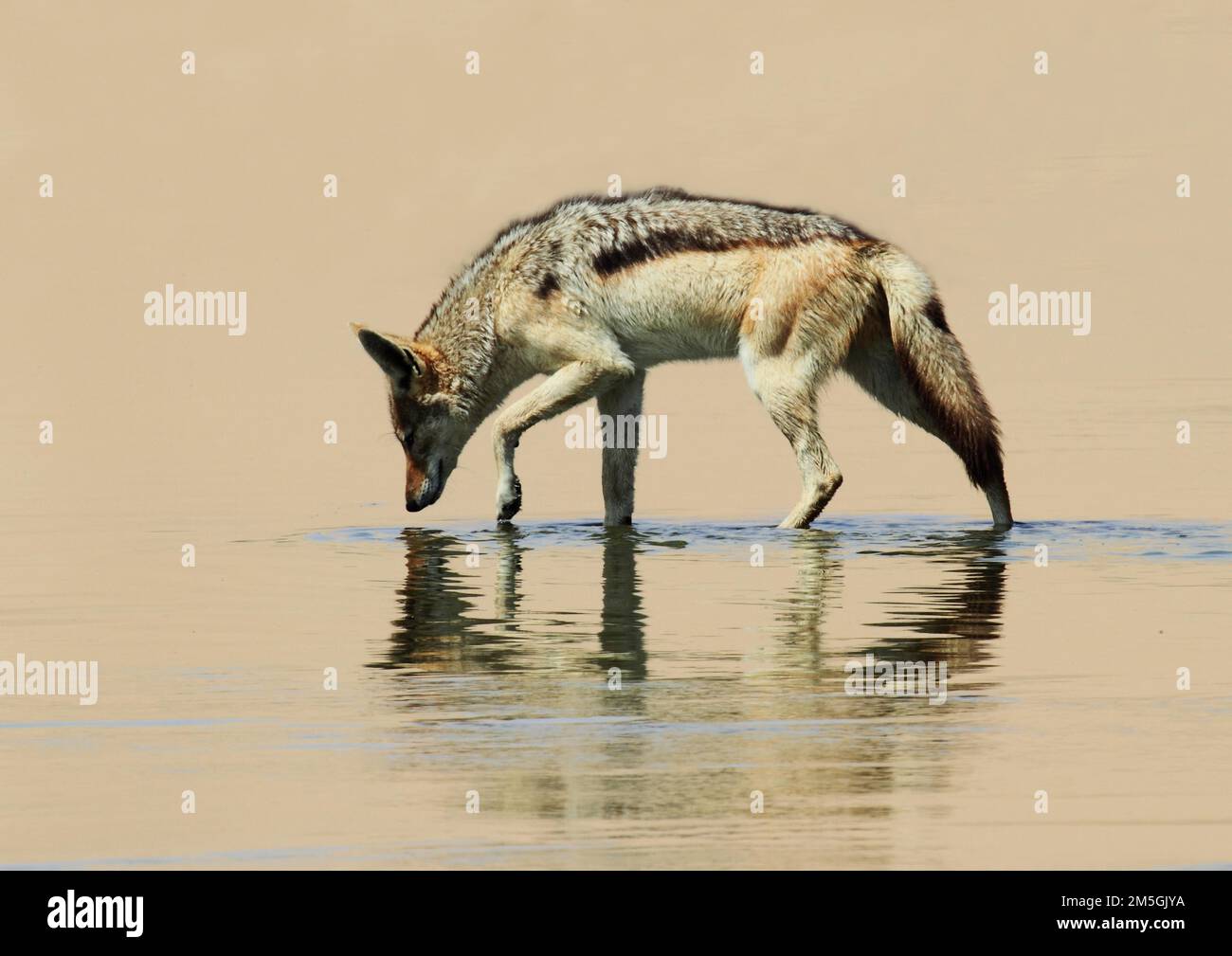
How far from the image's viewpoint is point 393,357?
1587 centimetres

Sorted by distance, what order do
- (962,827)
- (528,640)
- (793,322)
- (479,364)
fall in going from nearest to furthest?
(962,827) < (528,640) < (793,322) < (479,364)

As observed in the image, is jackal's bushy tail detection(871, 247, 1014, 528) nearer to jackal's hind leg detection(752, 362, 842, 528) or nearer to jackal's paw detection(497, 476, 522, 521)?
jackal's hind leg detection(752, 362, 842, 528)

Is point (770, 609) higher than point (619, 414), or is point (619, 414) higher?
point (619, 414)

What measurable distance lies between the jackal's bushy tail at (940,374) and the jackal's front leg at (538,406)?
1950 millimetres

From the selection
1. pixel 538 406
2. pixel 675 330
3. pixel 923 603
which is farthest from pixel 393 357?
pixel 923 603

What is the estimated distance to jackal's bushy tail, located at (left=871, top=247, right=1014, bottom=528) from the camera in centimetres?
1494

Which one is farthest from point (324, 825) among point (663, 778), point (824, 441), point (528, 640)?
point (824, 441)

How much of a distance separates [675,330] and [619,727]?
7.42 meters

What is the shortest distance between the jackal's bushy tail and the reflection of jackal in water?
0.01 meters

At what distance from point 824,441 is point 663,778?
7782 millimetres

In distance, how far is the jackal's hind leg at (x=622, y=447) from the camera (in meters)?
16.0

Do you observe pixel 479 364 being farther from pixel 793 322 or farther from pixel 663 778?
pixel 663 778

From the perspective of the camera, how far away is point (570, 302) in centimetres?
1545
